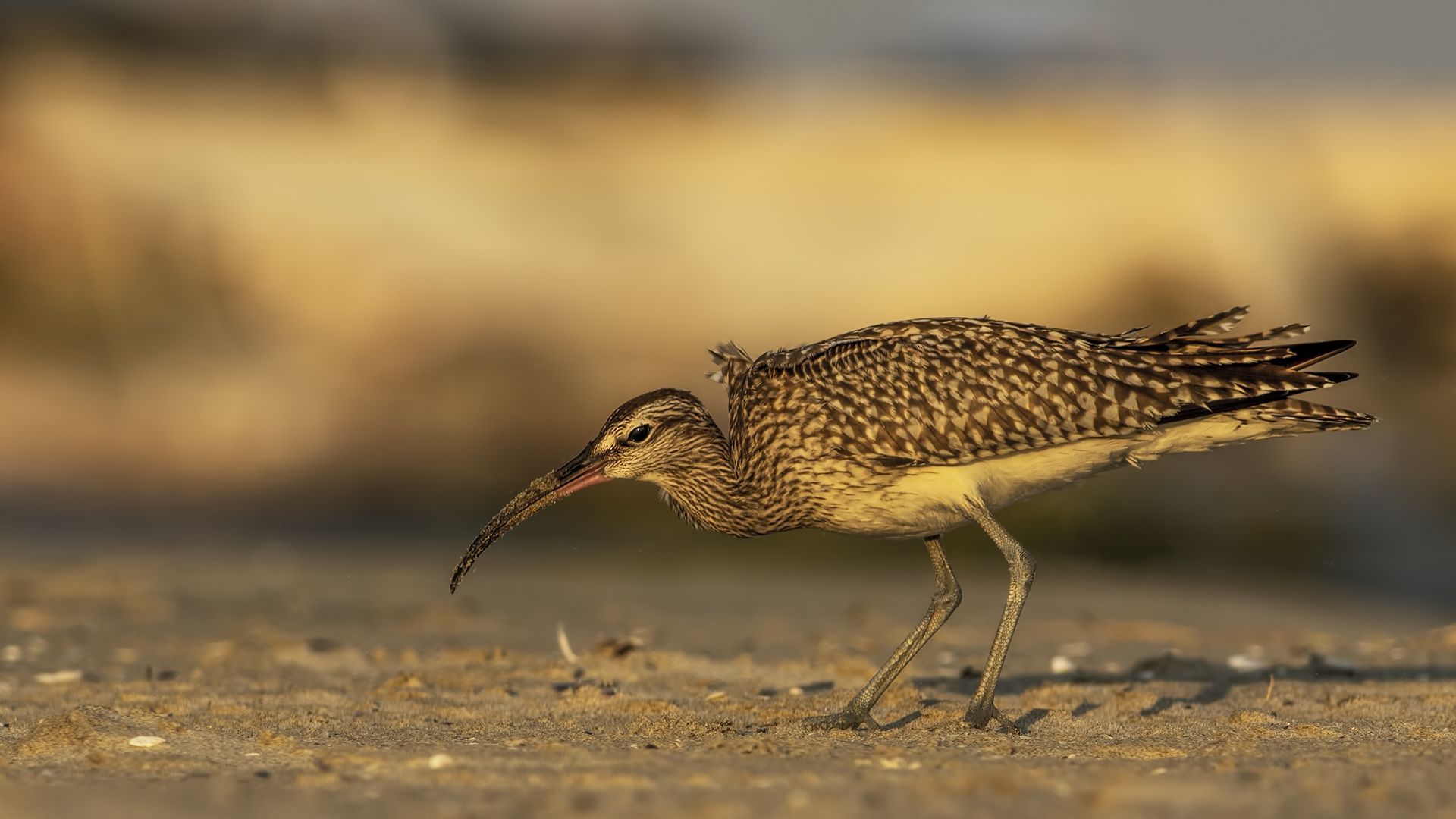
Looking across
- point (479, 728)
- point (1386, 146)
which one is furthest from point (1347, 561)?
point (1386, 146)

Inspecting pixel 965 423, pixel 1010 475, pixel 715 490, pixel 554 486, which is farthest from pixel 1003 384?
pixel 554 486

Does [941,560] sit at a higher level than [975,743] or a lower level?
higher

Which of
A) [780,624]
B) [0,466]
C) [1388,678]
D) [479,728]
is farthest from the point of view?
[0,466]

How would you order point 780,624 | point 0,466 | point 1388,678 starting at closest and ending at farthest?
point 1388,678
point 780,624
point 0,466

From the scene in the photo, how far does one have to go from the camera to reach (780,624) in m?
13.4

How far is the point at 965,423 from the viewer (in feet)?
27.8

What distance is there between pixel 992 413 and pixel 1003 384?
167mm

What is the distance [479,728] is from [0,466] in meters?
22.4

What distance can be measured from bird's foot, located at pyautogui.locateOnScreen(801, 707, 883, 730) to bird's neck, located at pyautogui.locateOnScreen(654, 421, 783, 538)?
107cm

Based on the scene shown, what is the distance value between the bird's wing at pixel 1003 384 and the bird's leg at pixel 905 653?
2.35 feet

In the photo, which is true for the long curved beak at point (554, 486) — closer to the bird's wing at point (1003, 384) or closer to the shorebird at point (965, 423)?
the shorebird at point (965, 423)

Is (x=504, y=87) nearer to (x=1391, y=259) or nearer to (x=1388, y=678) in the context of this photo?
(x=1391, y=259)

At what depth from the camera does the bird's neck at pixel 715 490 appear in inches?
354

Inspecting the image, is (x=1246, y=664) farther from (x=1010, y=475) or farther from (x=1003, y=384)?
(x=1003, y=384)
